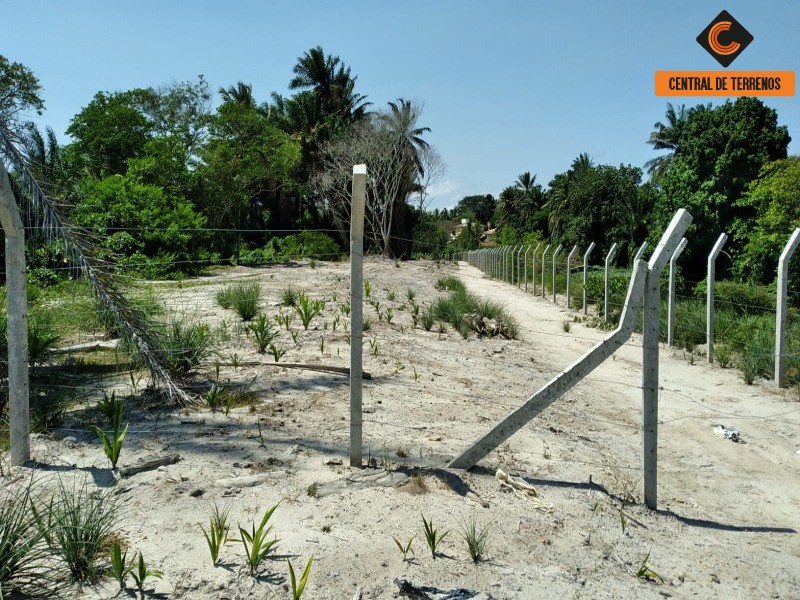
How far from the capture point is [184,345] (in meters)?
6.16

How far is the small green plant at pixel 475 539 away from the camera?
335 cm

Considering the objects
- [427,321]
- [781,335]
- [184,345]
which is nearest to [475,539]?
[184,345]

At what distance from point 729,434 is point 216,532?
16.6 ft

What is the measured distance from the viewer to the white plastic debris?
646cm

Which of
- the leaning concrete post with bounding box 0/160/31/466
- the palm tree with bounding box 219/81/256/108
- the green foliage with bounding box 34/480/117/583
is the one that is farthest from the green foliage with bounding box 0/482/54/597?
the palm tree with bounding box 219/81/256/108

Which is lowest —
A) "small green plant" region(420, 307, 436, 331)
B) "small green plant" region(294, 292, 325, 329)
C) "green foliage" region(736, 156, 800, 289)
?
"small green plant" region(420, 307, 436, 331)

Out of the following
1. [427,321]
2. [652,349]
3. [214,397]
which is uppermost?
[652,349]

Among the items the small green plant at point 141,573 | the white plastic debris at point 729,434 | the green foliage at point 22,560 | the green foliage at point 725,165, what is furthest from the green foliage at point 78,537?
the green foliage at point 725,165

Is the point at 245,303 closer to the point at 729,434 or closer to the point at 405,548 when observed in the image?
the point at 729,434

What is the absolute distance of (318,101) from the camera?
162 feet

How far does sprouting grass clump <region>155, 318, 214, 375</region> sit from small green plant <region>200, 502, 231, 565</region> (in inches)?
90.6

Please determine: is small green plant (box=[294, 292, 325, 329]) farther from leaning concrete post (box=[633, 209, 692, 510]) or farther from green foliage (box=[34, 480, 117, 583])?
green foliage (box=[34, 480, 117, 583])

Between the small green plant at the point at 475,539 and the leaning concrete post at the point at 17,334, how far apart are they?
8.82ft

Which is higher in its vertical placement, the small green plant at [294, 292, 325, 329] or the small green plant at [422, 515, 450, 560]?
the small green plant at [294, 292, 325, 329]
